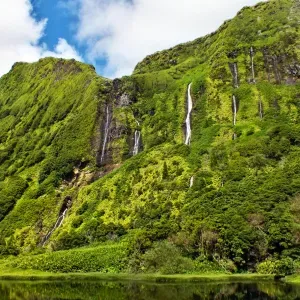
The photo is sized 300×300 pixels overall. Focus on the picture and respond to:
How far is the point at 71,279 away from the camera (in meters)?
78.3

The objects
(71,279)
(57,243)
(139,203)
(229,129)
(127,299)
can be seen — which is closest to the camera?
(127,299)

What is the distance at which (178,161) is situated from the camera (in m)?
126

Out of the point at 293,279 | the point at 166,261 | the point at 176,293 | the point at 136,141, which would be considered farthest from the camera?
the point at 136,141

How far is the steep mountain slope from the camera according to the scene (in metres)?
87.2

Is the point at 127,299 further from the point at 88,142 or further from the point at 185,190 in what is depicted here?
the point at 88,142

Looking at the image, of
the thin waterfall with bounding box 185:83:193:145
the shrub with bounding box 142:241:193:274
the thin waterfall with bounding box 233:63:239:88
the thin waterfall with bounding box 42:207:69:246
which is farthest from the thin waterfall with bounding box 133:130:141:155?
the shrub with bounding box 142:241:193:274

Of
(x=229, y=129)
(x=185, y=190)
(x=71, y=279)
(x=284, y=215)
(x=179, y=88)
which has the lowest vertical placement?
(x=71, y=279)

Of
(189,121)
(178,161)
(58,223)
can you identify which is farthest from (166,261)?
(189,121)

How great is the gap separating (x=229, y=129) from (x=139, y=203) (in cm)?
3896

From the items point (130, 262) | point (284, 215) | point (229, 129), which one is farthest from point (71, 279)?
point (229, 129)

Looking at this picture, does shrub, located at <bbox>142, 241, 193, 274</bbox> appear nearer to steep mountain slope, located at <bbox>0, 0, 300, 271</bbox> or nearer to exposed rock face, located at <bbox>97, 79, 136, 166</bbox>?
steep mountain slope, located at <bbox>0, 0, 300, 271</bbox>

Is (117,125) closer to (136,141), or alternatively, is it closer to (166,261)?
(136,141)

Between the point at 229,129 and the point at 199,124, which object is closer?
the point at 229,129

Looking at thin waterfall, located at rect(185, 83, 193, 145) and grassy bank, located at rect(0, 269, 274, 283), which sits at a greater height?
thin waterfall, located at rect(185, 83, 193, 145)
